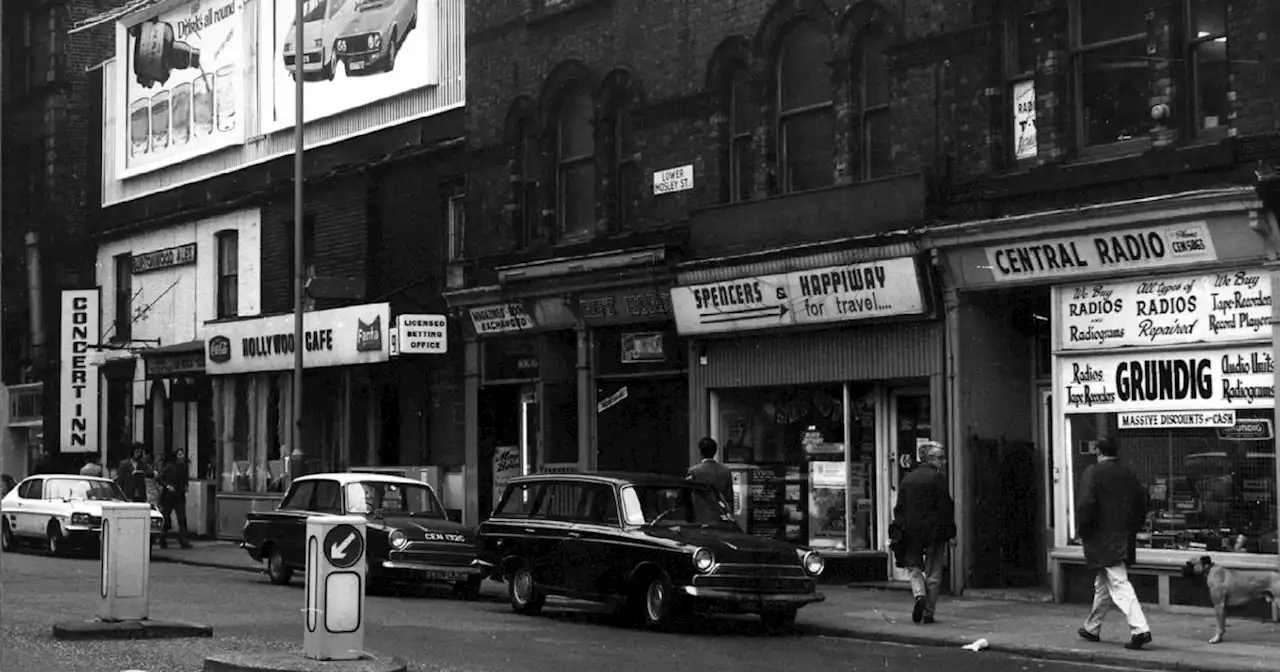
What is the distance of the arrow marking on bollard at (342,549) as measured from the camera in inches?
492

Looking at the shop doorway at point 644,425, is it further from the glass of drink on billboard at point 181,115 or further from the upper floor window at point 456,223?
the glass of drink on billboard at point 181,115

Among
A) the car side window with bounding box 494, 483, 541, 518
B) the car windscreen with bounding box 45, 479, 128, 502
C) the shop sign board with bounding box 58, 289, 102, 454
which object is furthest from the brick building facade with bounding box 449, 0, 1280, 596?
the shop sign board with bounding box 58, 289, 102, 454

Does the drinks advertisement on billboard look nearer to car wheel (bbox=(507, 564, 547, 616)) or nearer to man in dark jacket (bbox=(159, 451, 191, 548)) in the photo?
man in dark jacket (bbox=(159, 451, 191, 548))

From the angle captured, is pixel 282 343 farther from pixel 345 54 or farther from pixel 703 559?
pixel 703 559

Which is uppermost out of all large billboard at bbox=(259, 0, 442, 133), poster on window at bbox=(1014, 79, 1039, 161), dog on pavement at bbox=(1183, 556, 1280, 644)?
large billboard at bbox=(259, 0, 442, 133)

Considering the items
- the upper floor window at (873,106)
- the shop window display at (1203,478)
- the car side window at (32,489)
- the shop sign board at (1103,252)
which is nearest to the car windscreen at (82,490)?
the car side window at (32,489)

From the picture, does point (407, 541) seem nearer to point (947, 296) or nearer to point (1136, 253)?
point (947, 296)

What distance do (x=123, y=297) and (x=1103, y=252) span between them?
2974 centimetres

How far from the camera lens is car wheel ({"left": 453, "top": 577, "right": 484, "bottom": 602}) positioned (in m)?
21.3

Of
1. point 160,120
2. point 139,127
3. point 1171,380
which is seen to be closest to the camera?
point 1171,380

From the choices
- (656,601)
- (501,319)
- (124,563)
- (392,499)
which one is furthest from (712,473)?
(501,319)

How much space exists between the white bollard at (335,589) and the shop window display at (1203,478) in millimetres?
9202

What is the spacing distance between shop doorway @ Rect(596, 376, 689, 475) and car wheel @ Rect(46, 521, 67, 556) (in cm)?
1081

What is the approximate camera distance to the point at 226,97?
37750 millimetres
